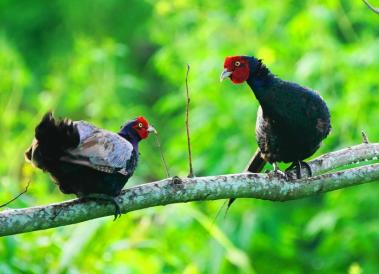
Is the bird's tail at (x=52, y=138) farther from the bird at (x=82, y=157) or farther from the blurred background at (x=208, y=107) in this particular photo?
the blurred background at (x=208, y=107)

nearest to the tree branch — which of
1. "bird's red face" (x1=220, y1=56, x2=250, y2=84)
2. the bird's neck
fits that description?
the bird's neck

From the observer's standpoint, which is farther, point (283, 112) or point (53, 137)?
point (283, 112)

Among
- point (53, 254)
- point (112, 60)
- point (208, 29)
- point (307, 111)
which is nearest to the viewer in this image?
point (307, 111)

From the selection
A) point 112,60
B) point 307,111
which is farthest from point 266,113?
point 112,60

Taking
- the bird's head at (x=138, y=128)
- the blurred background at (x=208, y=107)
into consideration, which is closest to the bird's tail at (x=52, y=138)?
the bird's head at (x=138, y=128)

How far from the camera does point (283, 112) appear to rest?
4.95 m

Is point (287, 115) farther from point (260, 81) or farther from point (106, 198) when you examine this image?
point (106, 198)

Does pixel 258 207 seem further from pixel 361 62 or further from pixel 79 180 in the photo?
pixel 79 180

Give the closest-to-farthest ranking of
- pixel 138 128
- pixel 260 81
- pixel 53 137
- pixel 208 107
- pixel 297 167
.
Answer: pixel 53 137
pixel 138 128
pixel 297 167
pixel 260 81
pixel 208 107

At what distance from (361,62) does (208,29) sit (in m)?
1.52

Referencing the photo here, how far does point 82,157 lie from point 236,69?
1.24 metres

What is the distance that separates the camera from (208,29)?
27.9 ft

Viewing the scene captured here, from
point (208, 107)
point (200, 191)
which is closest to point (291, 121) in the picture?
point (200, 191)

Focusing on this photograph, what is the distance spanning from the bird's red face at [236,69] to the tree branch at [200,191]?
2.05 feet
